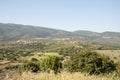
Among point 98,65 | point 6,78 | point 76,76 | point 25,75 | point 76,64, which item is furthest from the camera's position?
point 76,64

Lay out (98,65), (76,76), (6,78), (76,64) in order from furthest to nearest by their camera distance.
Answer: (76,64) < (98,65) < (76,76) < (6,78)

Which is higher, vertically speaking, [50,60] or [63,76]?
[63,76]

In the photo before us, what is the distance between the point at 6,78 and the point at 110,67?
125 ft

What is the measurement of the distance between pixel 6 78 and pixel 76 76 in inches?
75.8

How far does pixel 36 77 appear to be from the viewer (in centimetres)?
593

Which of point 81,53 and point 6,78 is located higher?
point 6,78

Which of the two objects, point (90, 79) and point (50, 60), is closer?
point (90, 79)

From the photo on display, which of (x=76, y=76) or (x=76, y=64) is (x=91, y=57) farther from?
(x=76, y=76)

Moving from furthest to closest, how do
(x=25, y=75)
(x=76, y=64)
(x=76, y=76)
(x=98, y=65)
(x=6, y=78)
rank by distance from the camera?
(x=76, y=64), (x=98, y=65), (x=76, y=76), (x=25, y=75), (x=6, y=78)

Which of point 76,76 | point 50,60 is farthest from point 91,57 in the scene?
point 76,76

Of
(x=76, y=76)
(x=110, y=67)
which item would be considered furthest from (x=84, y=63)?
(x=76, y=76)

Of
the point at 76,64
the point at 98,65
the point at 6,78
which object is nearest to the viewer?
the point at 6,78

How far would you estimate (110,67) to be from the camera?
41906 mm

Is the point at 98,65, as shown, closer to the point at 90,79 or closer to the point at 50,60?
the point at 50,60
